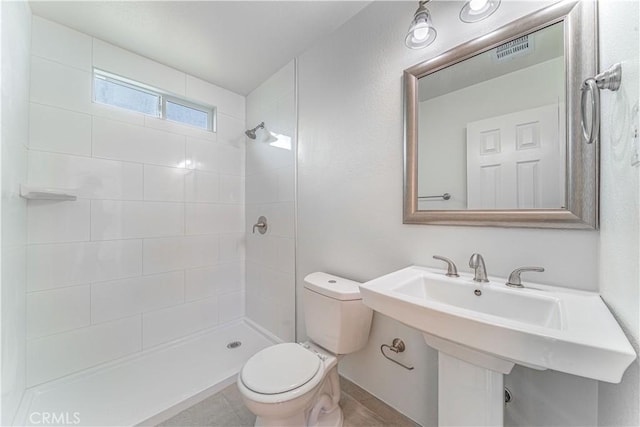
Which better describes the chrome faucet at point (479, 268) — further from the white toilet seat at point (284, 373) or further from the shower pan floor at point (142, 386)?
the shower pan floor at point (142, 386)

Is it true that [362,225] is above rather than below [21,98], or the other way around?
below

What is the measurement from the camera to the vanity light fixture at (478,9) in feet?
3.04

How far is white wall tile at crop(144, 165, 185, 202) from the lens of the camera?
74.6 inches

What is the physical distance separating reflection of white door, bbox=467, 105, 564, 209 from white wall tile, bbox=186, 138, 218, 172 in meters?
2.02

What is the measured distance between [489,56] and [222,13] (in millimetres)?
1470

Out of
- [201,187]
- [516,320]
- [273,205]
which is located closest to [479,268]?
[516,320]

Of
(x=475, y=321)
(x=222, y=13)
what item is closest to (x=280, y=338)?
(x=475, y=321)

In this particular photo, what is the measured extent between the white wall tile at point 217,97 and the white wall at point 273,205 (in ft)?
0.36

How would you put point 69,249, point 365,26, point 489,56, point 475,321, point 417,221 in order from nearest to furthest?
point 475,321 → point 489,56 → point 417,221 → point 365,26 → point 69,249

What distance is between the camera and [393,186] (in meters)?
1.30

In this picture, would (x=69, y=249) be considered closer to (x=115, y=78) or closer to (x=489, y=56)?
(x=115, y=78)

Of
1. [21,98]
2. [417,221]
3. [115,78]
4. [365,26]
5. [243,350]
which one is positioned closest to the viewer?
[417,221]

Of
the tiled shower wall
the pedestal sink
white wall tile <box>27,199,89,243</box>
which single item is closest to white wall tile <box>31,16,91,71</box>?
the tiled shower wall

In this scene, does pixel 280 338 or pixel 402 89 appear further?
pixel 280 338
